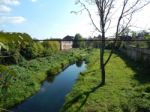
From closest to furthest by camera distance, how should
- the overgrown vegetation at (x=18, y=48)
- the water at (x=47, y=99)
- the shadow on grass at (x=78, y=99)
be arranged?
1. the overgrown vegetation at (x=18, y=48)
2. the shadow on grass at (x=78, y=99)
3. the water at (x=47, y=99)

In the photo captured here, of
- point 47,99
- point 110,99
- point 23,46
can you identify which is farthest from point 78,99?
point 23,46

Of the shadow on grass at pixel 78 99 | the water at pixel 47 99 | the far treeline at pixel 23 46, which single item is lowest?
the water at pixel 47 99

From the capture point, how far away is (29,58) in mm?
34938

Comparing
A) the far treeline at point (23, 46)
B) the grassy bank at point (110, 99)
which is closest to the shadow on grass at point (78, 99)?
the grassy bank at point (110, 99)

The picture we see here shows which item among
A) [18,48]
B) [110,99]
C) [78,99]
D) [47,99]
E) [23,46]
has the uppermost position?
[23,46]

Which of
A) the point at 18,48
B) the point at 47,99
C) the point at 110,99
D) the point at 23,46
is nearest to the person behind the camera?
the point at 23,46

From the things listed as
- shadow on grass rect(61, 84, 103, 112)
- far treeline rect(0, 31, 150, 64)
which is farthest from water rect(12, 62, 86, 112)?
far treeline rect(0, 31, 150, 64)

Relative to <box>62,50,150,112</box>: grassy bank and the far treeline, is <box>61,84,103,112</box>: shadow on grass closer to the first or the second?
<box>62,50,150,112</box>: grassy bank

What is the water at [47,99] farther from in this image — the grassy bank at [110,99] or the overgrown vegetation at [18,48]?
the overgrown vegetation at [18,48]

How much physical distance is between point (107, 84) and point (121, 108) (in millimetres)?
5873

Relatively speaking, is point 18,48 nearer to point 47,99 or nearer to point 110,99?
point 110,99

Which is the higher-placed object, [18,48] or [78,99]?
[18,48]

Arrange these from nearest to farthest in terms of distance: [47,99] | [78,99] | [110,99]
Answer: [110,99] < [78,99] < [47,99]

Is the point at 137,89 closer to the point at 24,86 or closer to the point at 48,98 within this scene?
the point at 48,98
